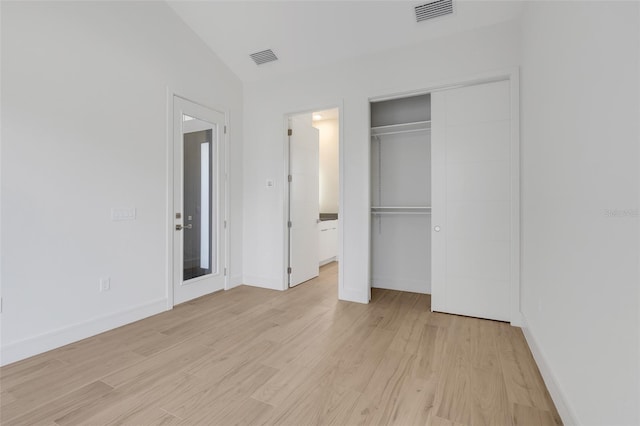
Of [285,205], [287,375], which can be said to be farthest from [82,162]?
[287,375]

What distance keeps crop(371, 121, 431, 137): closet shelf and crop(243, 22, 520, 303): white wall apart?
17.9 inches

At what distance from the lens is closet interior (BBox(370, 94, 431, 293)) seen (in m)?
4.20

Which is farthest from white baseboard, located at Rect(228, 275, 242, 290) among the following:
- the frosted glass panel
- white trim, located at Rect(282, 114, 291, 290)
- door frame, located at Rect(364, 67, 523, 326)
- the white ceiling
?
door frame, located at Rect(364, 67, 523, 326)

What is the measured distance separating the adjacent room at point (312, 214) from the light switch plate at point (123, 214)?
5 centimetres

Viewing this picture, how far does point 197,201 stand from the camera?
4004 mm

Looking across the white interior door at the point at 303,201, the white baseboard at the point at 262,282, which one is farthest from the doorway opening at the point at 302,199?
the white baseboard at the point at 262,282

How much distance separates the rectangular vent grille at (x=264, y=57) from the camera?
4033 millimetres

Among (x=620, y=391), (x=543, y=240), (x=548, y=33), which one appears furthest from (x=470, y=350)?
(x=548, y=33)

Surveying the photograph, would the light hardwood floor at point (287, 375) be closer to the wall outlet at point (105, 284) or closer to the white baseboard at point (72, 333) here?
the white baseboard at point (72, 333)

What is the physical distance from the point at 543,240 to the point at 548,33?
1477mm

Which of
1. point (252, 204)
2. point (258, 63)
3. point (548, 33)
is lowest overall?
point (252, 204)

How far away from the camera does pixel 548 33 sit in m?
2.13

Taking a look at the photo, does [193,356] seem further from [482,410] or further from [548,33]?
[548,33]

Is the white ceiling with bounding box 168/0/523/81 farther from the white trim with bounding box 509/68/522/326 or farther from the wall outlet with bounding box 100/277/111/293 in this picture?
the wall outlet with bounding box 100/277/111/293
